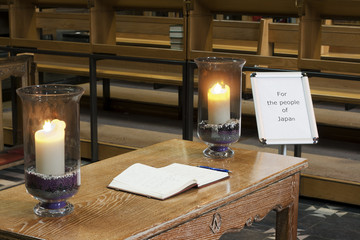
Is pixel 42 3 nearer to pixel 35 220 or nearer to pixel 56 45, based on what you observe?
pixel 56 45

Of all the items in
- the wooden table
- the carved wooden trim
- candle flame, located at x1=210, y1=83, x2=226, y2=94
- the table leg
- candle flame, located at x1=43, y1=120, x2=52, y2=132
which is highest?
candle flame, located at x1=210, y1=83, x2=226, y2=94

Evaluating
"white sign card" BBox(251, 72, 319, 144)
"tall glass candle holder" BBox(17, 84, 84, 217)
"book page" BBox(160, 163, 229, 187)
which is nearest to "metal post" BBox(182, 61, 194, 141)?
"white sign card" BBox(251, 72, 319, 144)

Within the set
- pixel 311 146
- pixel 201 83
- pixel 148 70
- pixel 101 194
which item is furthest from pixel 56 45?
pixel 101 194

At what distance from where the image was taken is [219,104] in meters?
2.42

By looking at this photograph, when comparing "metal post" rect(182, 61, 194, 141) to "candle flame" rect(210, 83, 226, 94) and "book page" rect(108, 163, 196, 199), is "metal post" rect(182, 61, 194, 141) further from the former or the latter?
"book page" rect(108, 163, 196, 199)

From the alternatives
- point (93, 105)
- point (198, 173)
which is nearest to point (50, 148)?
point (198, 173)

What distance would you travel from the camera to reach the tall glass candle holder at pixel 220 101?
241cm

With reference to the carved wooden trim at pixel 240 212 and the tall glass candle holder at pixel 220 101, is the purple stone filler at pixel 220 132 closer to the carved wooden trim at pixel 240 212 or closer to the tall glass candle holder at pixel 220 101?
the tall glass candle holder at pixel 220 101

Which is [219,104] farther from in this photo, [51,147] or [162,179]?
[51,147]

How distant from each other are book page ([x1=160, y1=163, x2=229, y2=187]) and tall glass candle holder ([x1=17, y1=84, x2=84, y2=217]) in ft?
1.50

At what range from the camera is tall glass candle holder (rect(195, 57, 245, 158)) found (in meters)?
2.41

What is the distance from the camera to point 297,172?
2426 millimetres

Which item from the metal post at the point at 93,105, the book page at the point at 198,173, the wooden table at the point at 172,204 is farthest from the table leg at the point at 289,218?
the metal post at the point at 93,105

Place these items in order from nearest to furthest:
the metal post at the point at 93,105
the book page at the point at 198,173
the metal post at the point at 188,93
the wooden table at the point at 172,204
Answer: the wooden table at the point at 172,204, the book page at the point at 198,173, the metal post at the point at 188,93, the metal post at the point at 93,105
